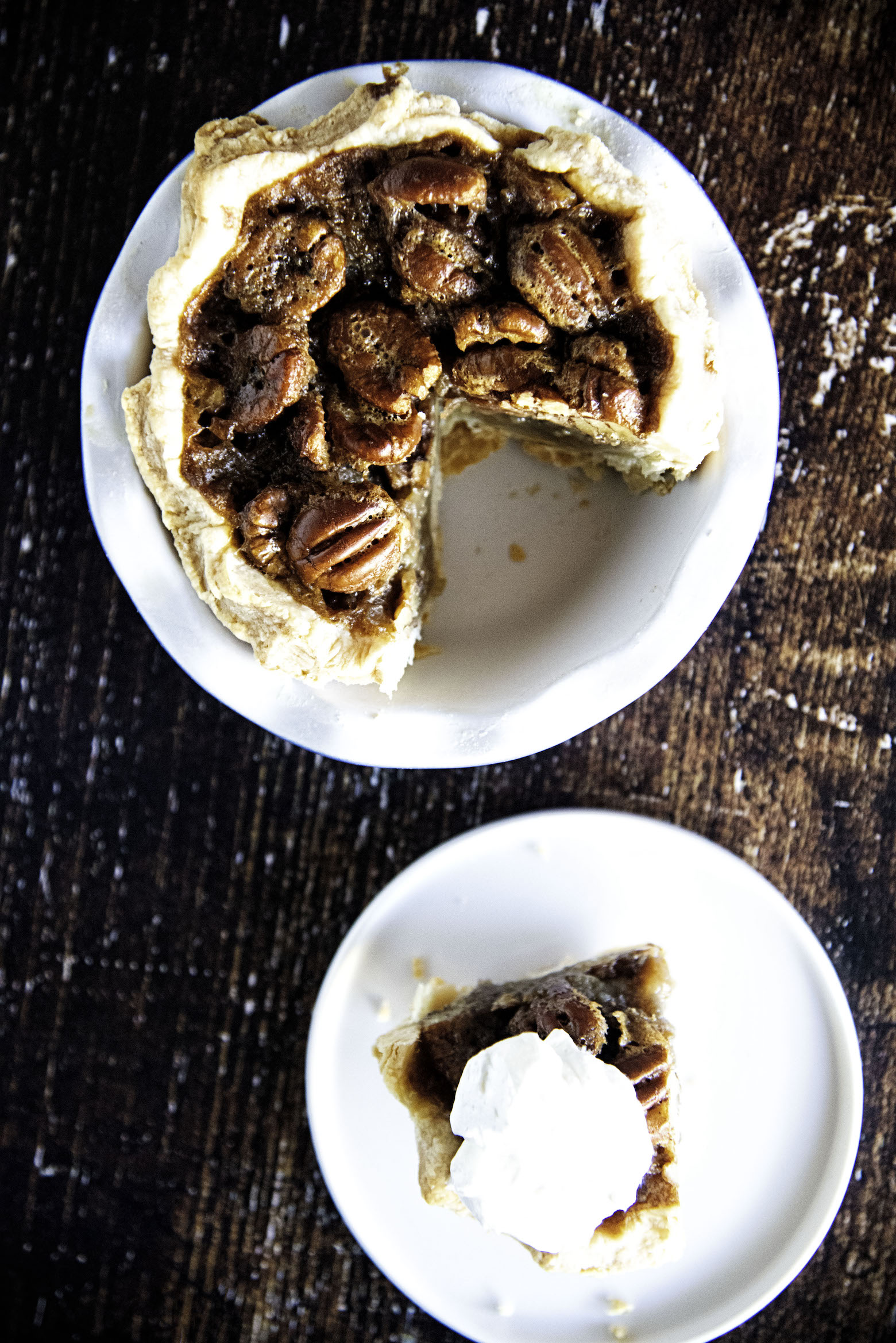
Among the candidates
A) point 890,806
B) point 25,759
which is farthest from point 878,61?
point 25,759

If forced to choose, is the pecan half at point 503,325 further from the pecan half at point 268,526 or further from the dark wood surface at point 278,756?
the dark wood surface at point 278,756

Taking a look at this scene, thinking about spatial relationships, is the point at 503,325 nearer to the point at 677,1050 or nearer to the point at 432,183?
the point at 432,183

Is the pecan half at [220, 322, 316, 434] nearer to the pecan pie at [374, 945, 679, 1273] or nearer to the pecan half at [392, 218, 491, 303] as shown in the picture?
the pecan half at [392, 218, 491, 303]

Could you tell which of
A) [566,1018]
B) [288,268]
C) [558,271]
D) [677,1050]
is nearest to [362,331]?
[288,268]

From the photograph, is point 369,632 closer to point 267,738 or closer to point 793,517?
point 267,738

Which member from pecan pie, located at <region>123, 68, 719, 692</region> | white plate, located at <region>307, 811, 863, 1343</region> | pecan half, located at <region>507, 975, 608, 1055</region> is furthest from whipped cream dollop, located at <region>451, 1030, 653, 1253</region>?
pecan pie, located at <region>123, 68, 719, 692</region>
